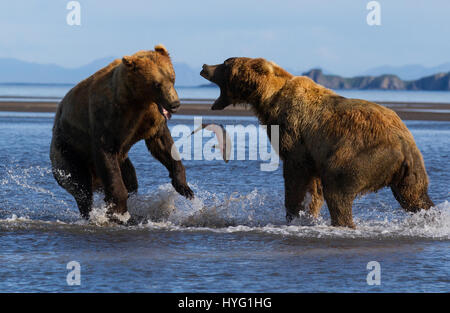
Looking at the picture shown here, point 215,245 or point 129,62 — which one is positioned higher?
point 129,62

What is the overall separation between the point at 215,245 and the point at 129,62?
1796mm

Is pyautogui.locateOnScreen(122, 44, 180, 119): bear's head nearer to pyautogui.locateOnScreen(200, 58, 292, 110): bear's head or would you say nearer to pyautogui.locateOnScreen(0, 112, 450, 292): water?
pyautogui.locateOnScreen(200, 58, 292, 110): bear's head

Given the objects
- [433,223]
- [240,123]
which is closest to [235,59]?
[433,223]

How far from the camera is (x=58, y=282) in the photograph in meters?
5.36

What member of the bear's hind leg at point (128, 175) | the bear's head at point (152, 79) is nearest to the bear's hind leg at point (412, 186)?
the bear's head at point (152, 79)

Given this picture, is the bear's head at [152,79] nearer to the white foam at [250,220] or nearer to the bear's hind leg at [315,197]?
the white foam at [250,220]

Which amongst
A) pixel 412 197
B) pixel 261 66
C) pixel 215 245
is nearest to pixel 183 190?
pixel 215 245

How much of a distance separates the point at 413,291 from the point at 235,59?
3.34 metres

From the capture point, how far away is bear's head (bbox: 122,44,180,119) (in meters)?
6.66

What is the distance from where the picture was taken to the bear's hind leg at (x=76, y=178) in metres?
7.59

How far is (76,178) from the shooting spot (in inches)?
299

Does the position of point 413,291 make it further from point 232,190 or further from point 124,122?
point 232,190

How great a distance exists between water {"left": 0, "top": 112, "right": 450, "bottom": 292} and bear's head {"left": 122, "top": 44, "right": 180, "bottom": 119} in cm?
125

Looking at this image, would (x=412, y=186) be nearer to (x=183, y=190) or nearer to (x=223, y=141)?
(x=223, y=141)
